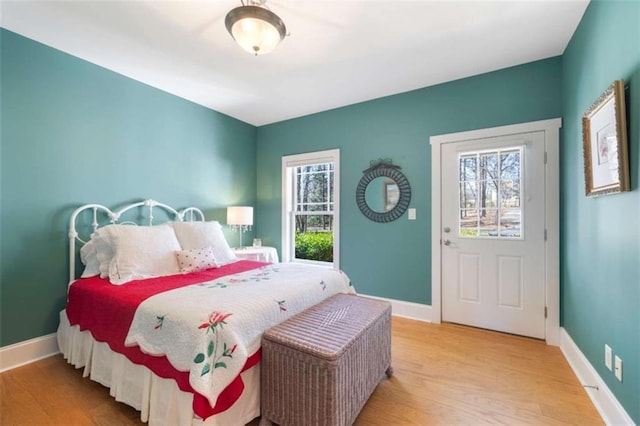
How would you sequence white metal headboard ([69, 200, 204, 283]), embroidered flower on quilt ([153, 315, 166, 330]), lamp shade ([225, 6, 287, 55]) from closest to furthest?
1. embroidered flower on quilt ([153, 315, 166, 330])
2. lamp shade ([225, 6, 287, 55])
3. white metal headboard ([69, 200, 204, 283])

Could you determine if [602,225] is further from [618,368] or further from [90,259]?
[90,259]

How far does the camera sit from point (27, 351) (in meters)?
2.17

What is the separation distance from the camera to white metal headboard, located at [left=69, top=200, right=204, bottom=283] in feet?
7.77

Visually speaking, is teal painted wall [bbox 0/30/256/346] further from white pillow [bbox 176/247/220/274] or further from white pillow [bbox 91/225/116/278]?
white pillow [bbox 176/247/220/274]

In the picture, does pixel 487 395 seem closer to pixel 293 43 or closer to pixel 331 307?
pixel 331 307

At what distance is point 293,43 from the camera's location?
2.25 m

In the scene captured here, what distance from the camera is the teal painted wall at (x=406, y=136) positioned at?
103 inches

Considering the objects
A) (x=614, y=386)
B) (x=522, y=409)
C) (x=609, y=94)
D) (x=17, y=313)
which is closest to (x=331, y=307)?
(x=522, y=409)

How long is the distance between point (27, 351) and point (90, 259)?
807mm

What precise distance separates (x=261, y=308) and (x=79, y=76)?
2.70 m

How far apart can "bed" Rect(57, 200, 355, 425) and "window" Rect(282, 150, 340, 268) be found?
144cm

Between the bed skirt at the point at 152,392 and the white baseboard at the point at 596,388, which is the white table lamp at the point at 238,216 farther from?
the white baseboard at the point at 596,388

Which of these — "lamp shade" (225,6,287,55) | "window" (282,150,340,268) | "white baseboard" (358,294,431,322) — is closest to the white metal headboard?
"window" (282,150,340,268)

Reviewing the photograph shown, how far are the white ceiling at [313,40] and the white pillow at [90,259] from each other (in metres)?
1.66
